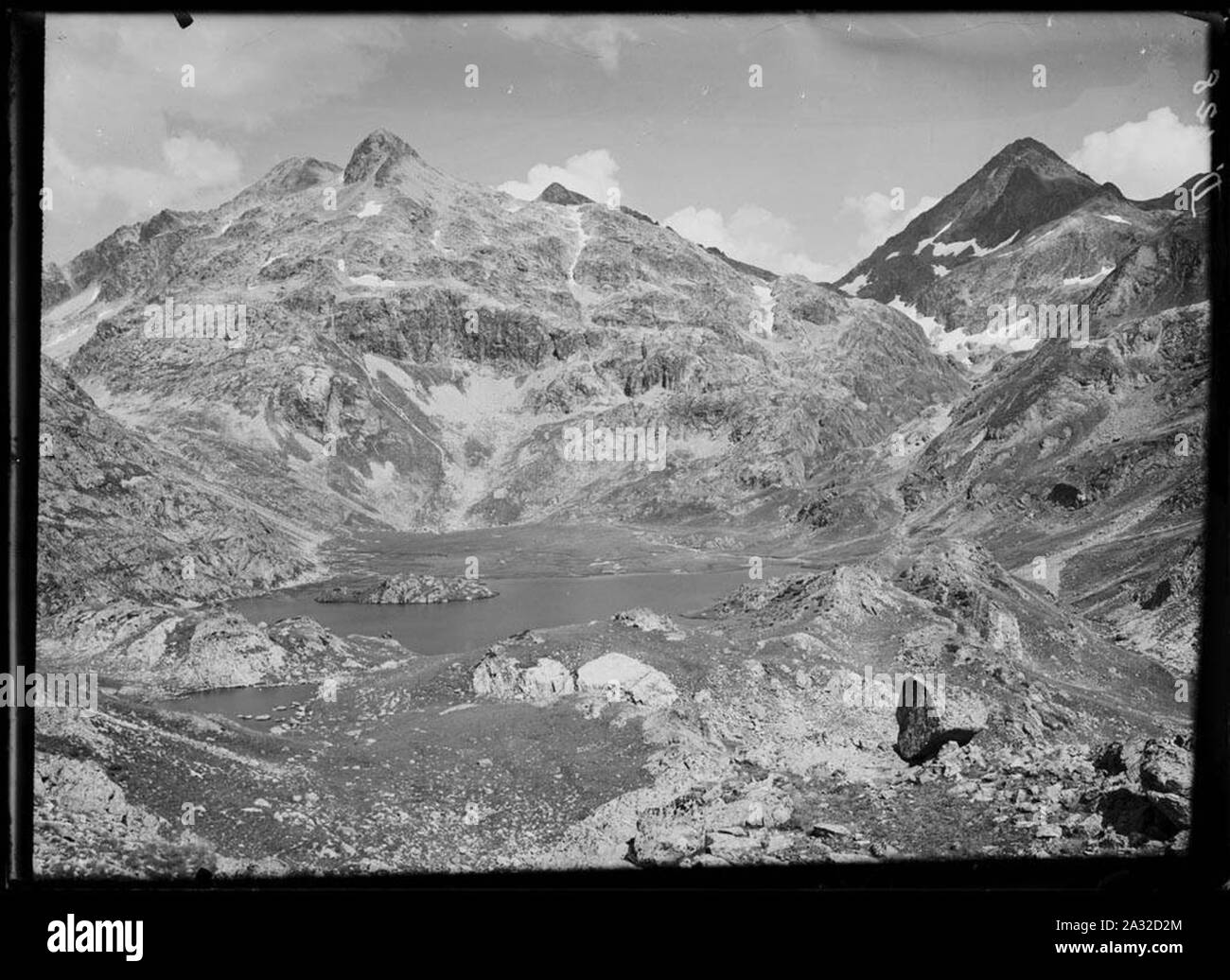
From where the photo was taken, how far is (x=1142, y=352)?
54469 mm

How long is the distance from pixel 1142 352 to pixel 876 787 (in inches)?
1972

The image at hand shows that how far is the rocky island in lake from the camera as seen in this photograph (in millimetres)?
22125

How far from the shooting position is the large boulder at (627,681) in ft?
55.1

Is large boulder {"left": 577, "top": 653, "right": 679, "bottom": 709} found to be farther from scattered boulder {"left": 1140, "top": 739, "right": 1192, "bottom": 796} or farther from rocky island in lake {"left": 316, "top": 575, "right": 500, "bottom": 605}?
scattered boulder {"left": 1140, "top": 739, "right": 1192, "bottom": 796}

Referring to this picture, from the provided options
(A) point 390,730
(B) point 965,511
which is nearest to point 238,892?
(A) point 390,730

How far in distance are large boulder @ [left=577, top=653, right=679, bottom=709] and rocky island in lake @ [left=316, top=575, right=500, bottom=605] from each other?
4.97 m

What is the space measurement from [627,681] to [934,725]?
541cm

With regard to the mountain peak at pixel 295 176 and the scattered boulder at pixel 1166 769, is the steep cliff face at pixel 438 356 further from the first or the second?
the scattered boulder at pixel 1166 769

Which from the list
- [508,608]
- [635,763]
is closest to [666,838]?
[635,763]

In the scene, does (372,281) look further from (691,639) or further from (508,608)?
(691,639)

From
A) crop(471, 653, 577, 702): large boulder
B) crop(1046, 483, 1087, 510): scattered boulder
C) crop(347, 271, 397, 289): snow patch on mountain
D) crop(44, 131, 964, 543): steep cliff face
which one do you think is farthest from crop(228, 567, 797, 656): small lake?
crop(347, 271, 397, 289): snow patch on mountain

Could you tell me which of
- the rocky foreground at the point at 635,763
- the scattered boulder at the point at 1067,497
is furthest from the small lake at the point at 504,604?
the scattered boulder at the point at 1067,497

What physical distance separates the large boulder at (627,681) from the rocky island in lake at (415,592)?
4972 millimetres
